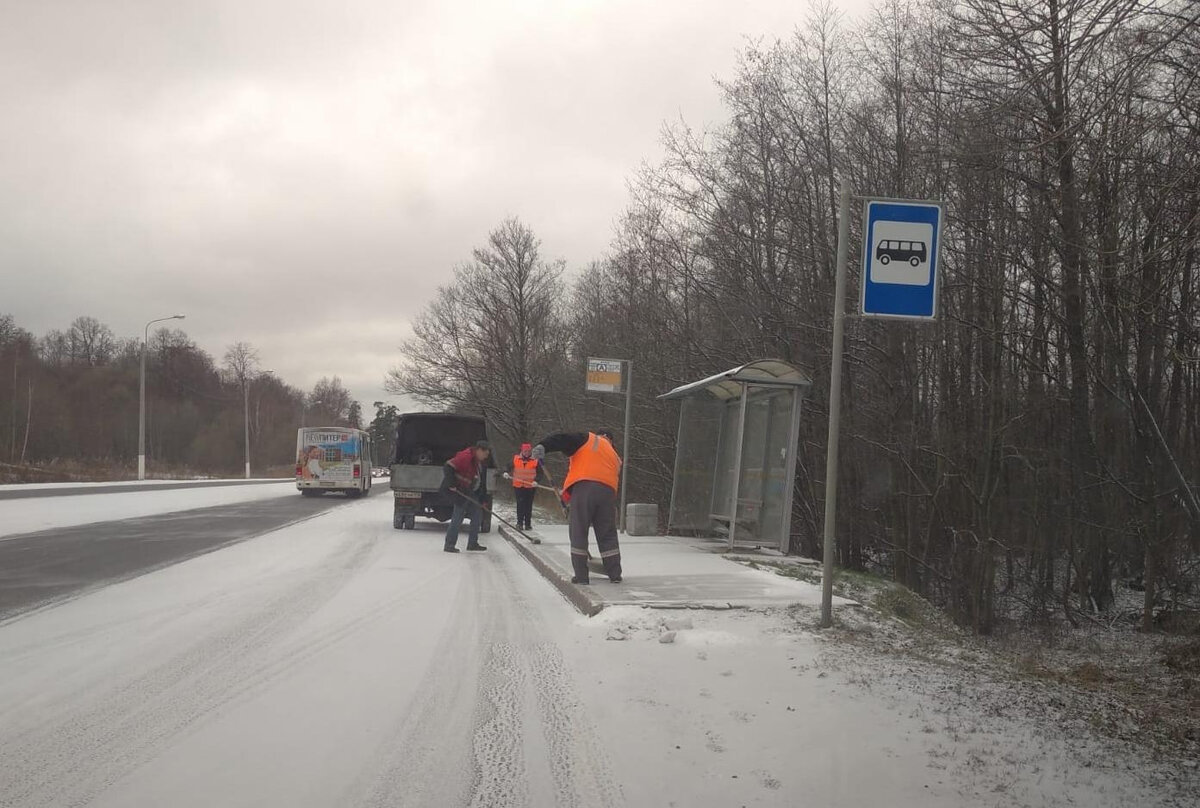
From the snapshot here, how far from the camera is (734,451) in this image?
14.8m

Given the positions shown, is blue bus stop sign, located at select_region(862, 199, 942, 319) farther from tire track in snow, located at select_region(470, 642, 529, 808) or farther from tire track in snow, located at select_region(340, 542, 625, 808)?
tire track in snow, located at select_region(470, 642, 529, 808)

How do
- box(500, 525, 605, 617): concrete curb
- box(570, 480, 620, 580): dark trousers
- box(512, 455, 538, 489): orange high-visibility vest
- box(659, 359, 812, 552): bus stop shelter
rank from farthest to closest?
box(512, 455, 538, 489): orange high-visibility vest
box(659, 359, 812, 552): bus stop shelter
box(570, 480, 620, 580): dark trousers
box(500, 525, 605, 617): concrete curb

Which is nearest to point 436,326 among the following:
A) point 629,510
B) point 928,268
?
point 629,510

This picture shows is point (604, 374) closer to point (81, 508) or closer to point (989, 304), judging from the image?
point (989, 304)

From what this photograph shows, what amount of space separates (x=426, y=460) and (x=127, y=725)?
18.6 meters

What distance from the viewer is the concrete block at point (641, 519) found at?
666 inches

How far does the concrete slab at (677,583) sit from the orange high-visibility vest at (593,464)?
112 cm

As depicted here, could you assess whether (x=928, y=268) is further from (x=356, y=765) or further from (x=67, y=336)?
(x=67, y=336)

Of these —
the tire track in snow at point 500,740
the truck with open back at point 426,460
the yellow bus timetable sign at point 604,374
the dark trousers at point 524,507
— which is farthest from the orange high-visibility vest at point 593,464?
the dark trousers at point 524,507

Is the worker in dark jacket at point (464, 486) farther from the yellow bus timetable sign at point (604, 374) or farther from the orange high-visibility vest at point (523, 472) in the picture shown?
the yellow bus timetable sign at point (604, 374)

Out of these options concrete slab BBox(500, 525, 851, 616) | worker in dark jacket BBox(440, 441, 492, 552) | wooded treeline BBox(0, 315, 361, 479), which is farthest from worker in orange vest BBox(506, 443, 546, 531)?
wooded treeline BBox(0, 315, 361, 479)

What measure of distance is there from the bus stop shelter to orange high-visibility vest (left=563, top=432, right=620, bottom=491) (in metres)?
3.39

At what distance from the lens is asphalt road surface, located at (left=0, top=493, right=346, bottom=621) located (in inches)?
399

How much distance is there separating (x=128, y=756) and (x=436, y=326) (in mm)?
41751
